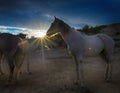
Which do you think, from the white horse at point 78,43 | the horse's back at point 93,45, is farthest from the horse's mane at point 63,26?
the horse's back at point 93,45

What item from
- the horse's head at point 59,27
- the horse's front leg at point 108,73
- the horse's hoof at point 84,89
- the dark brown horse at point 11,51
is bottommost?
the horse's hoof at point 84,89

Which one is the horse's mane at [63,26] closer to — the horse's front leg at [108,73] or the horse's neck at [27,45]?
the horse's neck at [27,45]

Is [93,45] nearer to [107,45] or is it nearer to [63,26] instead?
[107,45]

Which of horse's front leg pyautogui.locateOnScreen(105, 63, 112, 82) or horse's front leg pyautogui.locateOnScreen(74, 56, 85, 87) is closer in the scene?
horse's front leg pyautogui.locateOnScreen(74, 56, 85, 87)

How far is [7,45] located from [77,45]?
2386mm

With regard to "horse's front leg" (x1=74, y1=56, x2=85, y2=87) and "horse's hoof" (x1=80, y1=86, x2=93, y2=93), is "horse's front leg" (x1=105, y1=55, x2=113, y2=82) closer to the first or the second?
"horse's front leg" (x1=74, y1=56, x2=85, y2=87)

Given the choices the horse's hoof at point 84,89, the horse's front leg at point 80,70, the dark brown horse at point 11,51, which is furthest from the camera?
the dark brown horse at point 11,51

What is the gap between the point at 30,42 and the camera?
688 centimetres

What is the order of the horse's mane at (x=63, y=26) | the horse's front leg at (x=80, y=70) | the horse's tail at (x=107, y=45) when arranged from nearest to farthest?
1. the horse's front leg at (x=80, y=70)
2. the horse's mane at (x=63, y=26)
3. the horse's tail at (x=107, y=45)

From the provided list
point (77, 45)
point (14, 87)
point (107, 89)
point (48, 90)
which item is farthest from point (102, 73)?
point (14, 87)

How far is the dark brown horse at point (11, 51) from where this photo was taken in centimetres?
574

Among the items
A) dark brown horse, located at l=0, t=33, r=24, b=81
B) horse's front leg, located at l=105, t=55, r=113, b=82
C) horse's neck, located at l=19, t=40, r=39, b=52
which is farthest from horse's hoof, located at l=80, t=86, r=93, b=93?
horse's neck, located at l=19, t=40, r=39, b=52

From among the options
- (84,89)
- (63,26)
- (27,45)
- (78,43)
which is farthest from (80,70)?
(27,45)

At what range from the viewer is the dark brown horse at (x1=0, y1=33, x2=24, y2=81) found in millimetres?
5742
